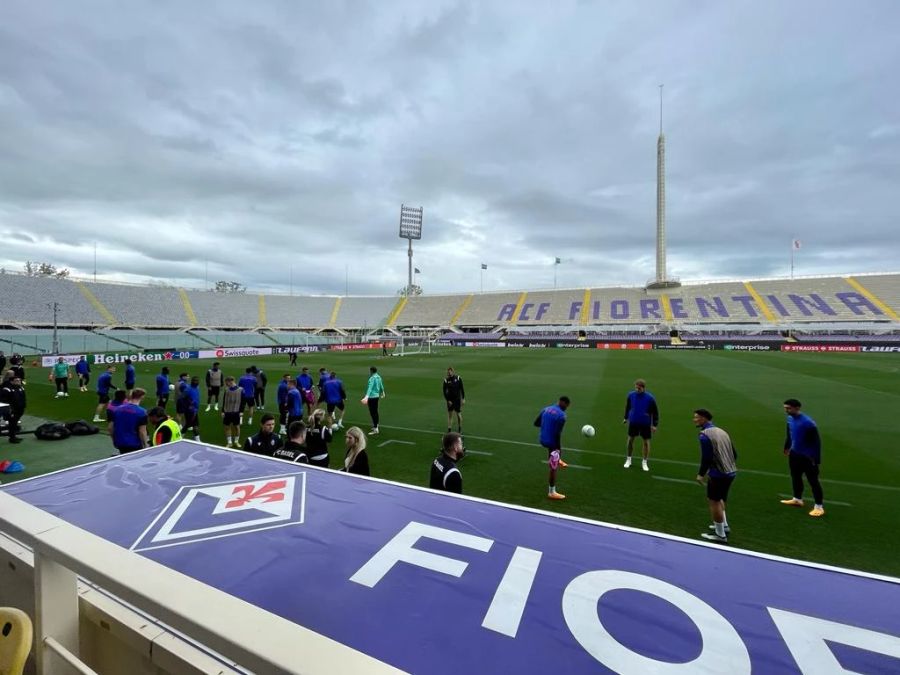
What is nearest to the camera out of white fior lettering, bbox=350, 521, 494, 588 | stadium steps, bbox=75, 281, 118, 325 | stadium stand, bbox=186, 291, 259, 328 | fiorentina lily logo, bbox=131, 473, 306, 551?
white fior lettering, bbox=350, 521, 494, 588

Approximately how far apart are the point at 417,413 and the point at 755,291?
75.3 metres

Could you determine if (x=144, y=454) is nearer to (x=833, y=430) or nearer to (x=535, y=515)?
(x=535, y=515)

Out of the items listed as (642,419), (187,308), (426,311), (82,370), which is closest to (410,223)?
(426,311)

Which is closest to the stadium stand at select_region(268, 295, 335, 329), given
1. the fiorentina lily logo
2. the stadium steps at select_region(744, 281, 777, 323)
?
the stadium steps at select_region(744, 281, 777, 323)

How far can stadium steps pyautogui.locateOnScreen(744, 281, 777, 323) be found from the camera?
62.1 m

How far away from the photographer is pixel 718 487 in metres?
6.05

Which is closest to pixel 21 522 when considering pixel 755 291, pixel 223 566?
pixel 223 566

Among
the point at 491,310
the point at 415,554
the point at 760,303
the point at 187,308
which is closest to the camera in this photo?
the point at 415,554

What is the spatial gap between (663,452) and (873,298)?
7488 centimetres

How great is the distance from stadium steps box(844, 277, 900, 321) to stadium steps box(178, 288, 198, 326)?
331ft

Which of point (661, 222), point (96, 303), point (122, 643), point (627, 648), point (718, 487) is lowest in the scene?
point (718, 487)

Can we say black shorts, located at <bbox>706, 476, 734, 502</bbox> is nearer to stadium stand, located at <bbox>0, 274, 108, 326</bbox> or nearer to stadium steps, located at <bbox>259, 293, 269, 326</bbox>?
stadium stand, located at <bbox>0, 274, 108, 326</bbox>

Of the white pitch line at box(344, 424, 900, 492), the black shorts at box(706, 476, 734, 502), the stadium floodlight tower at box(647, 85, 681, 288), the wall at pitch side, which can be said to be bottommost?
the white pitch line at box(344, 424, 900, 492)

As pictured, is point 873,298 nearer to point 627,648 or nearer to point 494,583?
point 627,648
